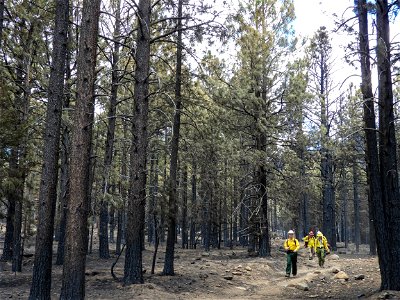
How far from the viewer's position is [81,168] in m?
7.06

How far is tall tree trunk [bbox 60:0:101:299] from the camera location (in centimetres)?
694

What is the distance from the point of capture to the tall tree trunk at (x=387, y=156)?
9.42 m

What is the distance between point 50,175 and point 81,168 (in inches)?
70.7

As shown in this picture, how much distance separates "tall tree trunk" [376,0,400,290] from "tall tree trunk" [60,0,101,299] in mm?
6834

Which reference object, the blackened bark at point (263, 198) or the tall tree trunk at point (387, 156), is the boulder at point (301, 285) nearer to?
the tall tree trunk at point (387, 156)

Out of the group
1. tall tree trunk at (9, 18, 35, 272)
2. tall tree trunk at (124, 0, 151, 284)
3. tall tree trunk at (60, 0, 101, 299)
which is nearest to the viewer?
tall tree trunk at (60, 0, 101, 299)

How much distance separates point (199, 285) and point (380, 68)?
816cm

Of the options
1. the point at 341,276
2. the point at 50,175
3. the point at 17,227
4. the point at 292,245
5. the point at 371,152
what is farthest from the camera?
the point at 292,245

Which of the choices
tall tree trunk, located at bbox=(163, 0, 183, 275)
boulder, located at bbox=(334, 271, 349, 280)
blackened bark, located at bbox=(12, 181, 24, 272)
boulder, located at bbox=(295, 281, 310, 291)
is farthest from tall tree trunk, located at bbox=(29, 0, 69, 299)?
boulder, located at bbox=(334, 271, 349, 280)

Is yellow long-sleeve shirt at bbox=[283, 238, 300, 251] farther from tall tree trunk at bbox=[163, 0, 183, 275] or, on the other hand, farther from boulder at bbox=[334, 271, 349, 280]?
tall tree trunk at bbox=[163, 0, 183, 275]

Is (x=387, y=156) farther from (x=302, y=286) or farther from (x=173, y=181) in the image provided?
(x=173, y=181)

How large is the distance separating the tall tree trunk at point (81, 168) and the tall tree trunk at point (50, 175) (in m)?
1.39

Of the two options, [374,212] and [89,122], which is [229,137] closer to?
[374,212]

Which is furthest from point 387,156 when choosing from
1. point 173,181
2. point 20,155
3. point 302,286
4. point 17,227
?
point 17,227
